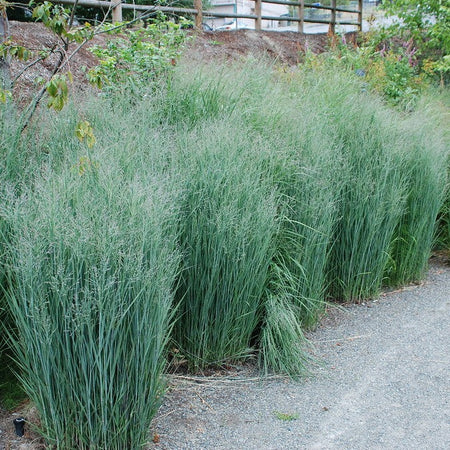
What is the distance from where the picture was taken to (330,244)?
4660 mm

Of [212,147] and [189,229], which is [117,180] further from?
[212,147]

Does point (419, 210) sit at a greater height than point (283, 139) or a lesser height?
lesser

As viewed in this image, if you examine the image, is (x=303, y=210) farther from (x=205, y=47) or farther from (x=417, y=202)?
(x=205, y=47)

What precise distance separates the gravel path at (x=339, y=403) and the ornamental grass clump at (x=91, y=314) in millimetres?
447

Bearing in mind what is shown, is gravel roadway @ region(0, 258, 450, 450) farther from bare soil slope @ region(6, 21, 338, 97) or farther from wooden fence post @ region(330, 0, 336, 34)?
wooden fence post @ region(330, 0, 336, 34)

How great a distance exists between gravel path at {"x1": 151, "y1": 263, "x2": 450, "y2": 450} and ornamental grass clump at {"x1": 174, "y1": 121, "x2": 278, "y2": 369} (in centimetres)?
25

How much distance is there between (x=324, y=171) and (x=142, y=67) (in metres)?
2.24

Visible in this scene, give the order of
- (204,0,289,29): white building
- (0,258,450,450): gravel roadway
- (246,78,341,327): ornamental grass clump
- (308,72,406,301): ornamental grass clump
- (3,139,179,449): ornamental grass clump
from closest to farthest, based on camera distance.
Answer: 1. (3,139,179,449): ornamental grass clump
2. (0,258,450,450): gravel roadway
3. (246,78,341,327): ornamental grass clump
4. (308,72,406,301): ornamental grass clump
5. (204,0,289,29): white building

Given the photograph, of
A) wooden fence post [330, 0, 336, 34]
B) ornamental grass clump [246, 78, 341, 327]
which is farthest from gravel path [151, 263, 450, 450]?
wooden fence post [330, 0, 336, 34]

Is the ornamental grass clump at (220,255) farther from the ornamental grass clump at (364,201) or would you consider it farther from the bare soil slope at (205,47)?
the bare soil slope at (205,47)

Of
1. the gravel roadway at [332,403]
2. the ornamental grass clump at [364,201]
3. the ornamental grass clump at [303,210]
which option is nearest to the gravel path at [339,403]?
the gravel roadway at [332,403]

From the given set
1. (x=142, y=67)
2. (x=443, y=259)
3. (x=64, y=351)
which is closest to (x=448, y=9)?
(x=443, y=259)

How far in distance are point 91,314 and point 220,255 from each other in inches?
43.4

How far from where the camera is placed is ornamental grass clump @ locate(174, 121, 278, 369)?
339cm
